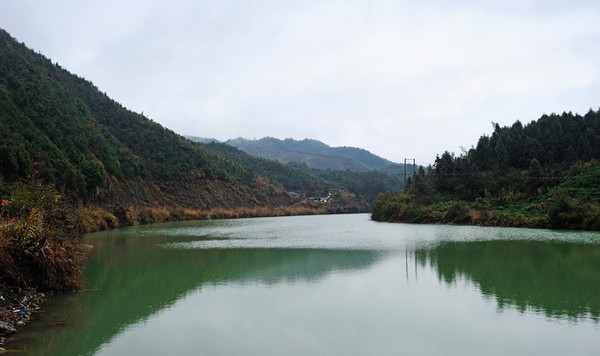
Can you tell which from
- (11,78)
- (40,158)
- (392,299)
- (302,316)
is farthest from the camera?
(11,78)

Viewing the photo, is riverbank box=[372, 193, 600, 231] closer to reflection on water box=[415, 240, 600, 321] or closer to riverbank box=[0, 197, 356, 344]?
reflection on water box=[415, 240, 600, 321]

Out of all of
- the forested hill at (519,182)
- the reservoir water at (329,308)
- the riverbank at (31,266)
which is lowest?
the reservoir water at (329,308)

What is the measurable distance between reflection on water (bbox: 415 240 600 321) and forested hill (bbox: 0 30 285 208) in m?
24.0

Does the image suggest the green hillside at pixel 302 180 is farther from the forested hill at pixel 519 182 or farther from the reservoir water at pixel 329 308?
the reservoir water at pixel 329 308

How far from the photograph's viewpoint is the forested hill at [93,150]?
133 feet

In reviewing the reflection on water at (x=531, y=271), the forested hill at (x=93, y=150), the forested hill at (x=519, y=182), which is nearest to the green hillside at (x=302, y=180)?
the forested hill at (x=93, y=150)

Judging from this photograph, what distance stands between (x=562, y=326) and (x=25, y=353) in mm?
9668

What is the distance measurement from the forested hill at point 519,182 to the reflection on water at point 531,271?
1708 cm

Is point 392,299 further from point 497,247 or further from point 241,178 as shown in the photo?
point 241,178

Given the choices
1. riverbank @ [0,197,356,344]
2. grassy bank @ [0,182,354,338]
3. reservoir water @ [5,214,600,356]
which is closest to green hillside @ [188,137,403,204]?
reservoir water @ [5,214,600,356]

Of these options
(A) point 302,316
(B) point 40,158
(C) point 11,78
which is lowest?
(A) point 302,316

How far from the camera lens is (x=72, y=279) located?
12430 millimetres

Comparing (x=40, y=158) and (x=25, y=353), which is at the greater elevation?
(x=40, y=158)

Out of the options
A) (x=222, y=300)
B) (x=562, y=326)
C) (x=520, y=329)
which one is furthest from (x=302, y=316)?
(x=562, y=326)
